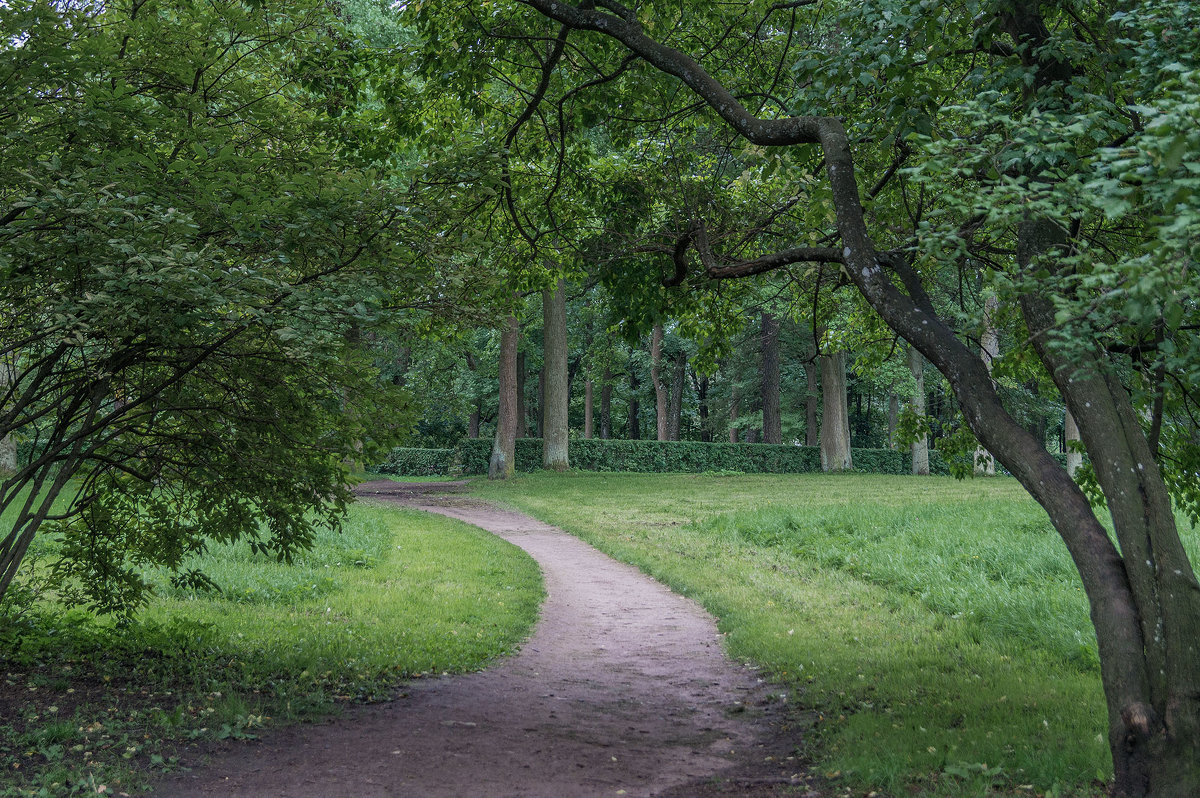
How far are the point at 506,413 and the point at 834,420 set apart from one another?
14.6 metres

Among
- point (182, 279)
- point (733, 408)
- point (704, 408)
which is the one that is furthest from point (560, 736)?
point (704, 408)

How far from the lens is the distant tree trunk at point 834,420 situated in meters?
35.0

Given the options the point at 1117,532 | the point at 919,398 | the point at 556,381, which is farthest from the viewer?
the point at 919,398

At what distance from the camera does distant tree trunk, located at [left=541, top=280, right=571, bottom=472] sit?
28.8 meters

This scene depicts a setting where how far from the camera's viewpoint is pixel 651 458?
35.6 metres

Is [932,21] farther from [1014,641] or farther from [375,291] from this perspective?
[1014,641]

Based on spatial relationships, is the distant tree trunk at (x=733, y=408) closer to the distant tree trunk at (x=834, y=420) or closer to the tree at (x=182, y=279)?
the distant tree trunk at (x=834, y=420)

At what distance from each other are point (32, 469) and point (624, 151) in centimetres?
708

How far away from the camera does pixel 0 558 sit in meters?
5.88

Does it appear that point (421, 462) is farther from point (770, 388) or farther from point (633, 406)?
point (633, 406)

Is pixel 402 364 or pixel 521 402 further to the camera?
pixel 402 364

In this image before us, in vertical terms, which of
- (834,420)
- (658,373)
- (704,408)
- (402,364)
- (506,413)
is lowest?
(834,420)

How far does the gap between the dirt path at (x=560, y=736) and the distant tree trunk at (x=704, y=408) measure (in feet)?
137

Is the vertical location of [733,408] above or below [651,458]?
above
